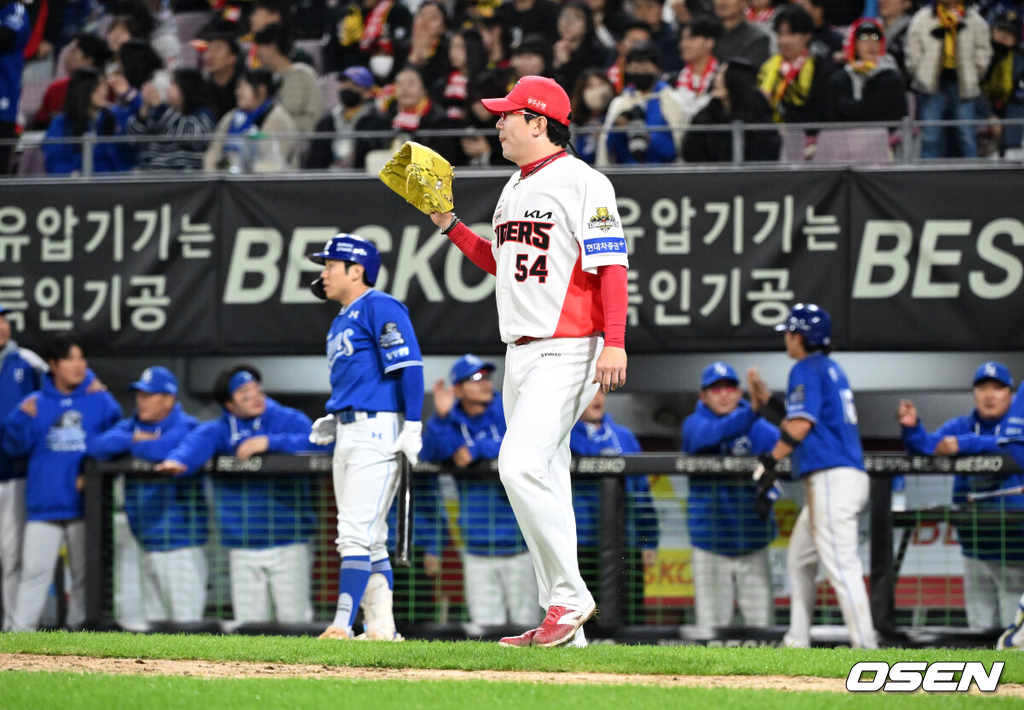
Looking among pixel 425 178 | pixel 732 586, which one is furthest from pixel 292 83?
pixel 425 178

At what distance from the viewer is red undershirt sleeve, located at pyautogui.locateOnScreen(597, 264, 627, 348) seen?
454cm

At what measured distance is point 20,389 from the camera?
343 inches

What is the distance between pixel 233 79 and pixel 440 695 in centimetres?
806

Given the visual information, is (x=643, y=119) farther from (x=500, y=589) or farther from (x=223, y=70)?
(x=223, y=70)

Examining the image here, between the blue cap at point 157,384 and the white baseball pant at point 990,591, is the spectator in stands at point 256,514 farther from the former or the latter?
the white baseball pant at point 990,591

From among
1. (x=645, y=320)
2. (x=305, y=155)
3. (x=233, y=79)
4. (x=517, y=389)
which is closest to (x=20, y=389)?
(x=305, y=155)

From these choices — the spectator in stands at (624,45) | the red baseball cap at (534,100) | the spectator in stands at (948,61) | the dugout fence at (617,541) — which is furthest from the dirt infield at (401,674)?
the spectator in stands at (624,45)

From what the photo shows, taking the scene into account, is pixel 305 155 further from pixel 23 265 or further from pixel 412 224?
pixel 23 265

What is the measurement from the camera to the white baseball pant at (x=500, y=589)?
25.5ft

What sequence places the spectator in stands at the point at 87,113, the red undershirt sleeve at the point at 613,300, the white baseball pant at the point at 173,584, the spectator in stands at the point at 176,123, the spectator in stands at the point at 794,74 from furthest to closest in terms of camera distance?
the spectator in stands at the point at 87,113, the spectator in stands at the point at 176,123, the spectator in stands at the point at 794,74, the white baseball pant at the point at 173,584, the red undershirt sleeve at the point at 613,300

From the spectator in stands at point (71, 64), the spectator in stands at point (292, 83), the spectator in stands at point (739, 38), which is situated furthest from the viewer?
the spectator in stands at point (71, 64)

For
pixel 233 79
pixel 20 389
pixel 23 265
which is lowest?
pixel 20 389

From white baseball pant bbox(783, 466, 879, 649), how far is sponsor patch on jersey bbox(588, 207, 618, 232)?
3069 millimetres

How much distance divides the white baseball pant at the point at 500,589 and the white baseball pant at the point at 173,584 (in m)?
1.65
